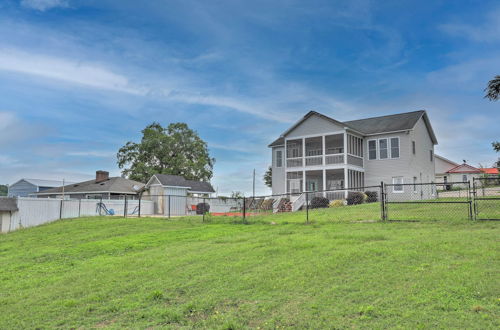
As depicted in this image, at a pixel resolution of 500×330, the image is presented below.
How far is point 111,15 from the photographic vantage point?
1486 cm

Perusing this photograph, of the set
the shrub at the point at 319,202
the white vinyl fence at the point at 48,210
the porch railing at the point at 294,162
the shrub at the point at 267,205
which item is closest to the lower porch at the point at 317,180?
the porch railing at the point at 294,162

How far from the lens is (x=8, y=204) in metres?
21.3

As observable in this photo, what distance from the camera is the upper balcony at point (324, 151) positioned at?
25609mm

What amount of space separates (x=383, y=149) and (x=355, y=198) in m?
5.10

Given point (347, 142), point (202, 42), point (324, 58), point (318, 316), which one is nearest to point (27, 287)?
point (318, 316)

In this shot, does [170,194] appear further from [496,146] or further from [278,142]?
[496,146]

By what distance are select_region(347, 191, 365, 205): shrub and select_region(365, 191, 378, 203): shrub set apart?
78 cm

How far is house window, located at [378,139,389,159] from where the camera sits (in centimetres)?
2623

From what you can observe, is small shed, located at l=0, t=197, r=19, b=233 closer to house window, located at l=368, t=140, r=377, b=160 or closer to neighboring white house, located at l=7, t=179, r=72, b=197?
house window, located at l=368, t=140, r=377, b=160

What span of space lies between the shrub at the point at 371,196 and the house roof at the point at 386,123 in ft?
14.5

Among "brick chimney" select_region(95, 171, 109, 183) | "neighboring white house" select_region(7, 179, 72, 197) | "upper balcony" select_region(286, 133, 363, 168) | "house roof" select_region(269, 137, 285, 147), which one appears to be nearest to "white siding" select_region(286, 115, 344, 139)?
"upper balcony" select_region(286, 133, 363, 168)

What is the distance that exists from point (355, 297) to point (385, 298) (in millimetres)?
385

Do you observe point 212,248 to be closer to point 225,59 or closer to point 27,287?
point 27,287

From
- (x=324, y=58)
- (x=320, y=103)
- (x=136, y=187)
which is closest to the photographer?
(x=324, y=58)
